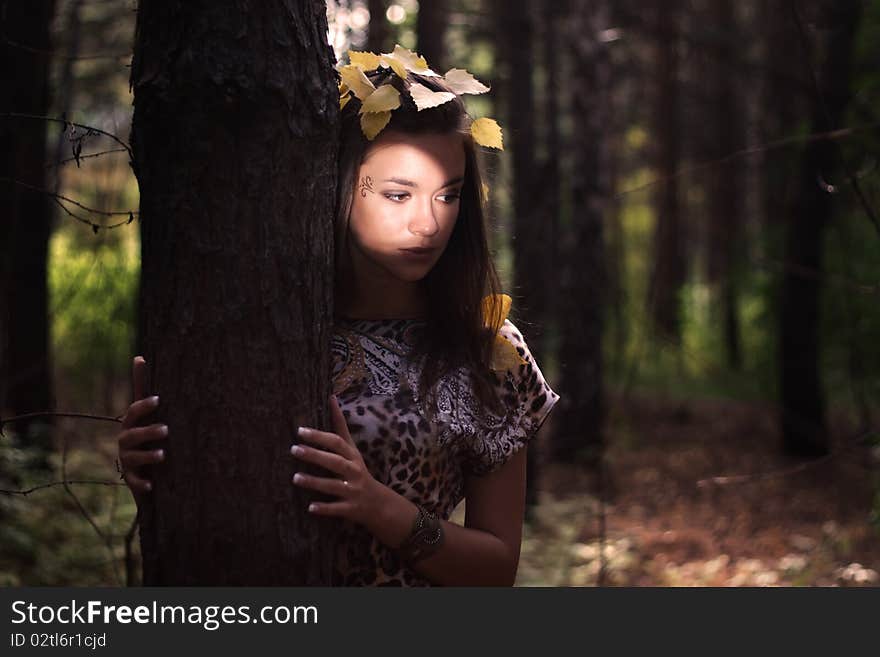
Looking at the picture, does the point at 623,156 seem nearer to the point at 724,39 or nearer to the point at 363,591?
the point at 724,39

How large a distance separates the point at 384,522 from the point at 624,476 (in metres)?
8.06

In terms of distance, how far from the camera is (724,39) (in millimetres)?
11211

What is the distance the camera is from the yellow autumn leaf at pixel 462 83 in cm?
211

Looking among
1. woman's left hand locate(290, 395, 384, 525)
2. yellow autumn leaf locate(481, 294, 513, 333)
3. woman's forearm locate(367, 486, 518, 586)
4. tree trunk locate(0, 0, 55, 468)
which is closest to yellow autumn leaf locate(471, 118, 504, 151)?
yellow autumn leaf locate(481, 294, 513, 333)

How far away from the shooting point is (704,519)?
8148 millimetres

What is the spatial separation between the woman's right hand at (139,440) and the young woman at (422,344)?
1.22 ft

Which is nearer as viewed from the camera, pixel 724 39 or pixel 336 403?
pixel 336 403

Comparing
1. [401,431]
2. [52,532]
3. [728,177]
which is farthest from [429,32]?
[728,177]

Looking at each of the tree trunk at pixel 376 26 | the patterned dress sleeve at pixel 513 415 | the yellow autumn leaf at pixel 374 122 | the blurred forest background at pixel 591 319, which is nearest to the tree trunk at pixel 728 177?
the blurred forest background at pixel 591 319

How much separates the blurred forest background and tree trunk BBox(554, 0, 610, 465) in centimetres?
2

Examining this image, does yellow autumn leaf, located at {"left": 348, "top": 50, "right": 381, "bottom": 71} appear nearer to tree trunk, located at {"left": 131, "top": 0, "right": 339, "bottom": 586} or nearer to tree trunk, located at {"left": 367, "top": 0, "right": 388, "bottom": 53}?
tree trunk, located at {"left": 131, "top": 0, "right": 339, "bottom": 586}

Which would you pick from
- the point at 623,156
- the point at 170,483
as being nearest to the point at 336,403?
the point at 170,483

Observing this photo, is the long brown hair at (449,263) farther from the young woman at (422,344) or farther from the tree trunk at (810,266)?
the tree trunk at (810,266)

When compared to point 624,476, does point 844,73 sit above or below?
above
